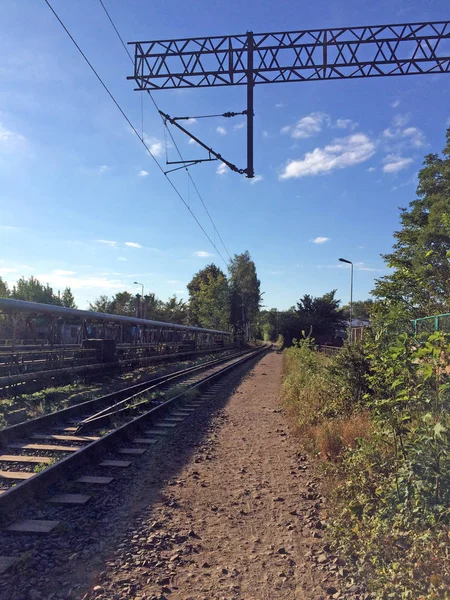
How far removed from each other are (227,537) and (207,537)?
0.64 ft

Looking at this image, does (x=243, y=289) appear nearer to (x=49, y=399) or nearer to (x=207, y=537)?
(x=49, y=399)

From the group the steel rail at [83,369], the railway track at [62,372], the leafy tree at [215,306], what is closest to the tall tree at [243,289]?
the leafy tree at [215,306]

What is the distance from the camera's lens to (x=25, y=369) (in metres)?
14.5

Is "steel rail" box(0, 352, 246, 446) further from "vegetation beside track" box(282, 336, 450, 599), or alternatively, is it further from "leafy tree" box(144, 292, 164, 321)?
"leafy tree" box(144, 292, 164, 321)

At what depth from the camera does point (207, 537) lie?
448 cm

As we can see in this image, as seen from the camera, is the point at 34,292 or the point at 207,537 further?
the point at 34,292

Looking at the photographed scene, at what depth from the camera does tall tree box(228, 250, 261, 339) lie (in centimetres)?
7675

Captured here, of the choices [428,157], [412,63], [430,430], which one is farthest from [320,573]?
[428,157]

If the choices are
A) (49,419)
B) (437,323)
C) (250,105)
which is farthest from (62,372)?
(437,323)

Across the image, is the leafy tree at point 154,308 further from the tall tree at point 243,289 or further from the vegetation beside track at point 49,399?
the vegetation beside track at point 49,399

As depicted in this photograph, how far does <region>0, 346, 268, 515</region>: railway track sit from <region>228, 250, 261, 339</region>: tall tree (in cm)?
6439

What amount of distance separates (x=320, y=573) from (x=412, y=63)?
438 inches

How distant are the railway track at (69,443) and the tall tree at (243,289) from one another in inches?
2535

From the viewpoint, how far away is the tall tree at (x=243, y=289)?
3022 inches
